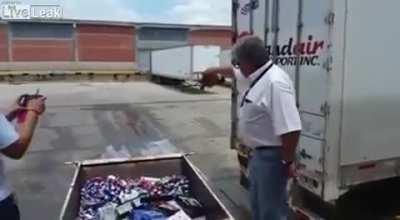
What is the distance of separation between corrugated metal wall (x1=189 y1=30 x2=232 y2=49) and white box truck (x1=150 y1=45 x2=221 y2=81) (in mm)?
20316

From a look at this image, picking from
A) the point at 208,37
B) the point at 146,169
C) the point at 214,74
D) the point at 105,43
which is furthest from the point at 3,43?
the point at 214,74

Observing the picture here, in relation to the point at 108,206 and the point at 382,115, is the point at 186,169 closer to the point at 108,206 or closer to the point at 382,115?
the point at 108,206

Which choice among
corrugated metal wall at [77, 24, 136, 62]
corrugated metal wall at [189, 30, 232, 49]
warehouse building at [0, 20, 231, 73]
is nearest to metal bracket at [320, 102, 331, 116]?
warehouse building at [0, 20, 231, 73]

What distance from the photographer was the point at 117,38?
159 feet

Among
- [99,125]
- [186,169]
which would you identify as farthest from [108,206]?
[99,125]

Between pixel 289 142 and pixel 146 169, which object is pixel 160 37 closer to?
pixel 146 169

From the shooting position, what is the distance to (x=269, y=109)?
346 cm

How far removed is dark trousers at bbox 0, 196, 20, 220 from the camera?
2.98m

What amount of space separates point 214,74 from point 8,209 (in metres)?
2.43

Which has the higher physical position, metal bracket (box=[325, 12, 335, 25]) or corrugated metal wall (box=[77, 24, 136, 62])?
corrugated metal wall (box=[77, 24, 136, 62])

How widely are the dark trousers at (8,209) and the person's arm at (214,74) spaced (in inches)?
91.0

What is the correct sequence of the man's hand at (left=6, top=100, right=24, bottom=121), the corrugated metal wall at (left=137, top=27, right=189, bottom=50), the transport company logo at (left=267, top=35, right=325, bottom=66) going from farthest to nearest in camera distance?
1. the corrugated metal wall at (left=137, top=27, right=189, bottom=50)
2. the transport company logo at (left=267, top=35, right=325, bottom=66)
3. the man's hand at (left=6, top=100, right=24, bottom=121)

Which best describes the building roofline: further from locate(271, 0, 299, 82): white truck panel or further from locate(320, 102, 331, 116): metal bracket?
locate(320, 102, 331, 116): metal bracket

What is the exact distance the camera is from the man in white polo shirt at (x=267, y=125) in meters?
3.41
